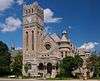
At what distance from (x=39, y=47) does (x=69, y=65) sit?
1365cm

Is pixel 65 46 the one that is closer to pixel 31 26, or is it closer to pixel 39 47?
pixel 39 47

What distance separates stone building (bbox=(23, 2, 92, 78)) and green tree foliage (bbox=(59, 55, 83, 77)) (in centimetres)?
329

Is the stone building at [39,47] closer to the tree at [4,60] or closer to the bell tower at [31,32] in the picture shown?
the bell tower at [31,32]

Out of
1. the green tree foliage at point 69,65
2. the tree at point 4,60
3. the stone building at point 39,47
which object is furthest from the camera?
the stone building at point 39,47

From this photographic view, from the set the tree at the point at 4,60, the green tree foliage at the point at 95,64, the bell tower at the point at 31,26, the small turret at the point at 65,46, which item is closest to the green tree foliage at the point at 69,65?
the green tree foliage at the point at 95,64

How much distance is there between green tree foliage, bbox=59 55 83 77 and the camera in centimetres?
7906

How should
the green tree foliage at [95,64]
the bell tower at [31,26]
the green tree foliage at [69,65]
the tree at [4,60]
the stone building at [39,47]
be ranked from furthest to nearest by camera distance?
1. the bell tower at [31,26]
2. the stone building at [39,47]
3. the tree at [4,60]
4. the green tree foliage at [69,65]
5. the green tree foliage at [95,64]

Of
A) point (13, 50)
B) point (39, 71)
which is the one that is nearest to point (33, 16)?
point (39, 71)

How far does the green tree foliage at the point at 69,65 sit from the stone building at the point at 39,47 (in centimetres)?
329

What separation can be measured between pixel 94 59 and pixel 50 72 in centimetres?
1397

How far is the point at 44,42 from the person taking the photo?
90.3 m

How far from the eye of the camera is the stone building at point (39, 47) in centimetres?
8325

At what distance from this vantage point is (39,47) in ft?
290

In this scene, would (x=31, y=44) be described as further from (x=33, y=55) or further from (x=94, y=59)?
(x=94, y=59)
